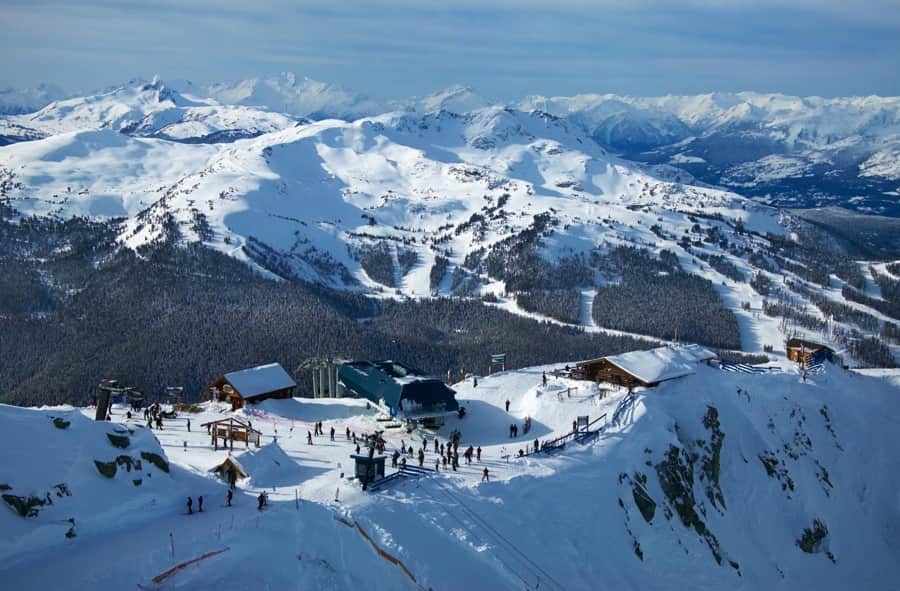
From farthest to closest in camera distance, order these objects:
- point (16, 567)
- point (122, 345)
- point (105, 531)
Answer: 1. point (122, 345)
2. point (105, 531)
3. point (16, 567)

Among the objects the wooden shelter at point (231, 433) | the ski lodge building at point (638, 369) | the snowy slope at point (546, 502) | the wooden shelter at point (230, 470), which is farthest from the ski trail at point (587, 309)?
the wooden shelter at point (230, 470)

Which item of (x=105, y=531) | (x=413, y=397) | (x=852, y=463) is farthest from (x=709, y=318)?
(x=105, y=531)

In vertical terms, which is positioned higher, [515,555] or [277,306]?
[515,555]

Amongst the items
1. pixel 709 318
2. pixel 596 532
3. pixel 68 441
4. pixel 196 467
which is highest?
pixel 68 441

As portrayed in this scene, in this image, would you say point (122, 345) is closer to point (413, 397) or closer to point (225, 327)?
point (225, 327)

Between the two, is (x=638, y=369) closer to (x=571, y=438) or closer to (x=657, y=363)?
(x=657, y=363)

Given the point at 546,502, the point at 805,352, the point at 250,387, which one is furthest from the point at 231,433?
the point at 805,352

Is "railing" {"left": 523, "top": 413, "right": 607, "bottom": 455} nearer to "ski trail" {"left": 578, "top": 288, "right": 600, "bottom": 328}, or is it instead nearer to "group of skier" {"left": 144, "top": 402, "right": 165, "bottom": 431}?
"group of skier" {"left": 144, "top": 402, "right": 165, "bottom": 431}
